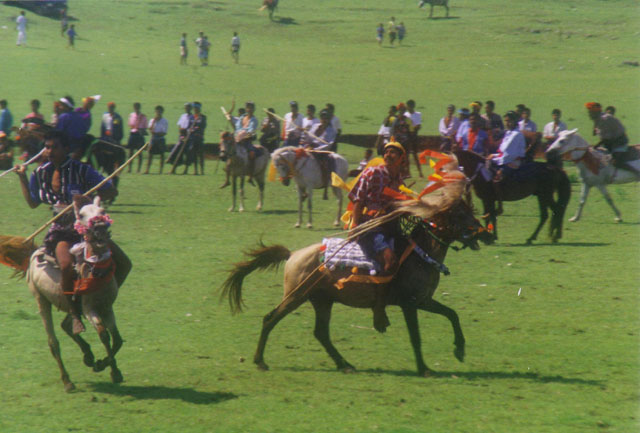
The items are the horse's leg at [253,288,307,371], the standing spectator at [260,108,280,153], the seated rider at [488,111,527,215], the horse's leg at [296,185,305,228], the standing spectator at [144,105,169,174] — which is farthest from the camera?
the standing spectator at [144,105,169,174]

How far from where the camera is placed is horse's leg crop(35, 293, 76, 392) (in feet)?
25.6

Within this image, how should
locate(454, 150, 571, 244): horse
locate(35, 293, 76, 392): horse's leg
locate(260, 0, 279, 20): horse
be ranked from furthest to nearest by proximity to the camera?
locate(260, 0, 279, 20): horse < locate(454, 150, 571, 244): horse < locate(35, 293, 76, 392): horse's leg

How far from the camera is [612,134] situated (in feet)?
54.6

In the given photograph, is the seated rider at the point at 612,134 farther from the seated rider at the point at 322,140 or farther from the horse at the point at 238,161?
the horse at the point at 238,161

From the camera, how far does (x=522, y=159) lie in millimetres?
15625

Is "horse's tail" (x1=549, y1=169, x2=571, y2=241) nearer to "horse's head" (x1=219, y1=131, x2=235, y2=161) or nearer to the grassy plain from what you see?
the grassy plain

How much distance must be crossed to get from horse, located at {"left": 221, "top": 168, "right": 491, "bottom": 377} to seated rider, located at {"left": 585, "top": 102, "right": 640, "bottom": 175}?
9.10 metres

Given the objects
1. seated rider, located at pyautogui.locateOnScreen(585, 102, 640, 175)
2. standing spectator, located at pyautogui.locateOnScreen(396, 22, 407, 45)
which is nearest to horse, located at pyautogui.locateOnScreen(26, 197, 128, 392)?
seated rider, located at pyautogui.locateOnScreen(585, 102, 640, 175)

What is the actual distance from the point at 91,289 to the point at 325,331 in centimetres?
244

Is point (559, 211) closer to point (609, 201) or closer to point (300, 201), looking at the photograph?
point (609, 201)

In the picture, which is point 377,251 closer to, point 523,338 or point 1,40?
point 523,338

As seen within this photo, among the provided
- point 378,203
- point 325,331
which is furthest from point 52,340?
point 378,203

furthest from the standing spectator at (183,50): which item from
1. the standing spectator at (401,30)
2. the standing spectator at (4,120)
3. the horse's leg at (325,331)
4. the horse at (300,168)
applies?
the horse's leg at (325,331)

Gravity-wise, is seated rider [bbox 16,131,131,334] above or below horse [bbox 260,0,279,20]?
below
